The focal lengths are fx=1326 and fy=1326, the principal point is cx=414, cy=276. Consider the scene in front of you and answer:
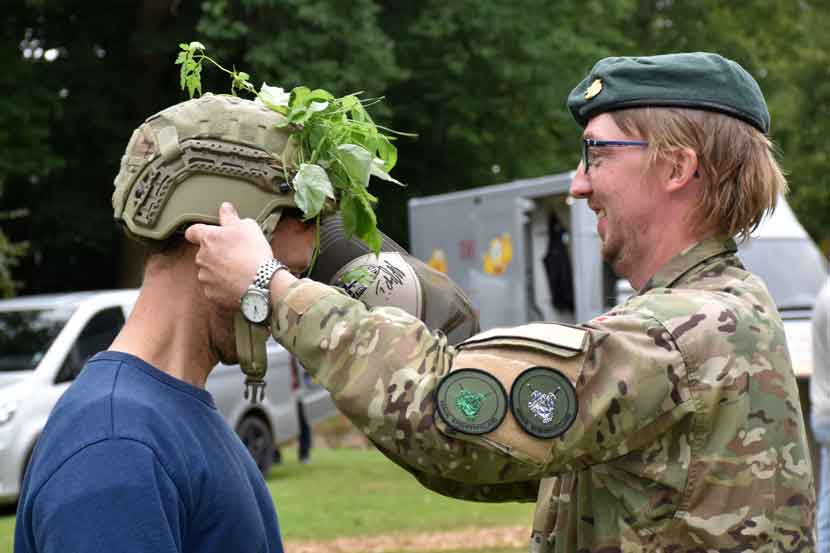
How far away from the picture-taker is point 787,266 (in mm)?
14297

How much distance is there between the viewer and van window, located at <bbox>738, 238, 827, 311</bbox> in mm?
13938

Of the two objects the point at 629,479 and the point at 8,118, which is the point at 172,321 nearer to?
the point at 629,479

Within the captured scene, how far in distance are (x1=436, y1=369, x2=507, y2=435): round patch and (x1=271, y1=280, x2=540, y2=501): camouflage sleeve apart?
3 centimetres

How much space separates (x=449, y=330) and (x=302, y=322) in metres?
0.65

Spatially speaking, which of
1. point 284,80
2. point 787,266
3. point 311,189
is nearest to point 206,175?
point 311,189

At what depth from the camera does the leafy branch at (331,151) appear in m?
2.55

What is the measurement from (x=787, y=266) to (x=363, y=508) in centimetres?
550

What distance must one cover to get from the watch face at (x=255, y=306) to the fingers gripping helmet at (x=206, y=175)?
122mm

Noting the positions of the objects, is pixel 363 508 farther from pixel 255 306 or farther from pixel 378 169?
pixel 255 306

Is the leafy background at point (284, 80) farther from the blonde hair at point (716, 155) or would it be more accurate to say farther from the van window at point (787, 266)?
the blonde hair at point (716, 155)

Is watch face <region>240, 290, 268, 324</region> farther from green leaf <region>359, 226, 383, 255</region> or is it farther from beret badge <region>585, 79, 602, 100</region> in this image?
beret badge <region>585, 79, 602, 100</region>

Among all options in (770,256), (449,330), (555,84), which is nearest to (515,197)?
(770,256)

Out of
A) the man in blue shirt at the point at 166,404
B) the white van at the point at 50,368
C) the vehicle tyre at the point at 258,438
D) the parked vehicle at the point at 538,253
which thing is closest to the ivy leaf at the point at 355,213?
the man in blue shirt at the point at 166,404

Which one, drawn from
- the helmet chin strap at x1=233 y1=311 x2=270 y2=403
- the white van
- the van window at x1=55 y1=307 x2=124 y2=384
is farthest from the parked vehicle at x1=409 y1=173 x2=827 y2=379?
the helmet chin strap at x1=233 y1=311 x2=270 y2=403
